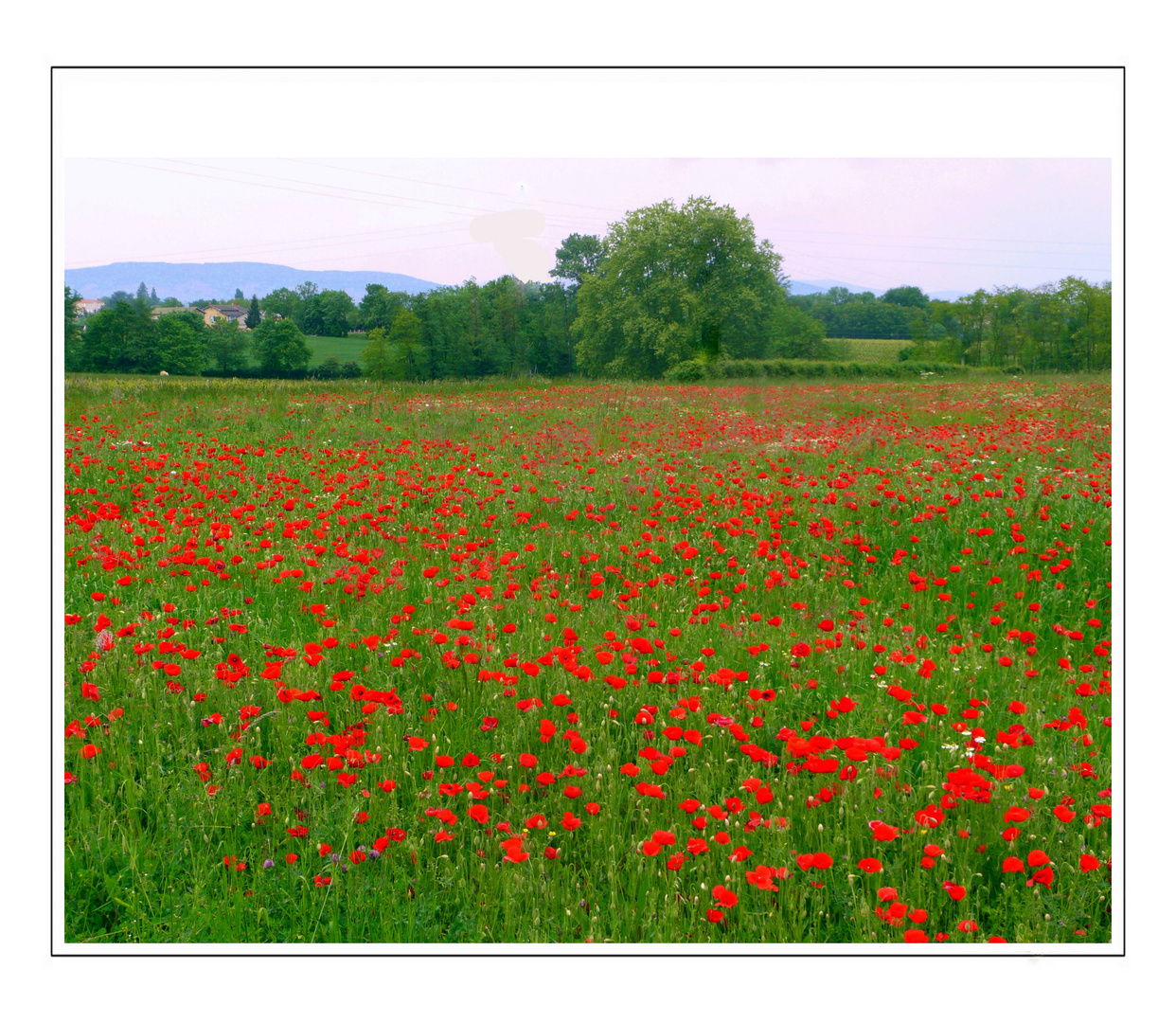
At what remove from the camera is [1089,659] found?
3.80 m

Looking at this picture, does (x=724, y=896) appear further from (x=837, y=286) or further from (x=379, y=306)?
(x=379, y=306)

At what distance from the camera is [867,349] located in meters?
8.70

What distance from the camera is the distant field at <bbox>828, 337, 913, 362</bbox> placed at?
8352 mm

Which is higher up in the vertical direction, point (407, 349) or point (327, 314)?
point (407, 349)

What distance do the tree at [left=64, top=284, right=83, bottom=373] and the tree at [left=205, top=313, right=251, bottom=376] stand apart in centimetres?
281

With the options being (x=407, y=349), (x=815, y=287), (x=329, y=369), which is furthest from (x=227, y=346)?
(x=815, y=287)

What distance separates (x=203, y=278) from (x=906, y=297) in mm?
5728

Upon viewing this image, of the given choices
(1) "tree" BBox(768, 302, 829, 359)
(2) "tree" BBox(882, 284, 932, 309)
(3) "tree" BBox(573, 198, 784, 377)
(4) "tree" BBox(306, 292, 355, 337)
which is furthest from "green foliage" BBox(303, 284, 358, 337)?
(2) "tree" BBox(882, 284, 932, 309)

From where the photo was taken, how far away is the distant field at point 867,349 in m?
8.35

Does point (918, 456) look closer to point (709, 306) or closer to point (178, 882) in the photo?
point (709, 306)

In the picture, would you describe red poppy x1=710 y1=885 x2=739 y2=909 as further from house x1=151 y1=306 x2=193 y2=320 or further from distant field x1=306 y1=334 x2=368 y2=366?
distant field x1=306 y1=334 x2=368 y2=366
